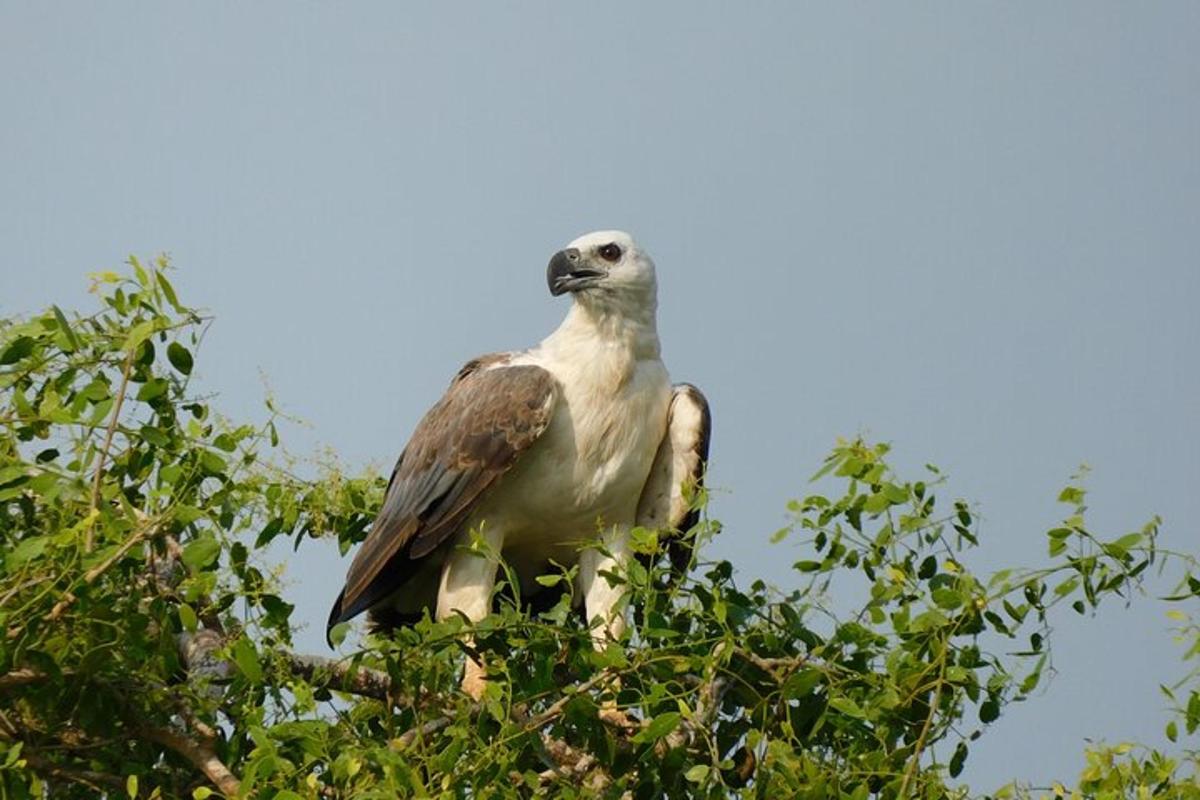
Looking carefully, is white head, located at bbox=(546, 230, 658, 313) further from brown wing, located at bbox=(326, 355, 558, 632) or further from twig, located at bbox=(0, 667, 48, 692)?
twig, located at bbox=(0, 667, 48, 692)

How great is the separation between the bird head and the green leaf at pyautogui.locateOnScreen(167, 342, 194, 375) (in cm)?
257

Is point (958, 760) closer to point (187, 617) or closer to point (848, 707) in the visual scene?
point (848, 707)

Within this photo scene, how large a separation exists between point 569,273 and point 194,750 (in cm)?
292

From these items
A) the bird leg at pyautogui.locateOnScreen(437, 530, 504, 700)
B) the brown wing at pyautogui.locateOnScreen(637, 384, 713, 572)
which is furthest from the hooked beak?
the bird leg at pyautogui.locateOnScreen(437, 530, 504, 700)

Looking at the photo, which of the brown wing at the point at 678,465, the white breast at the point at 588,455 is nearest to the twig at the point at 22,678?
the white breast at the point at 588,455

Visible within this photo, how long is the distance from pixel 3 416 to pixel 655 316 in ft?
10.0

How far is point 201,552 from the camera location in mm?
4570

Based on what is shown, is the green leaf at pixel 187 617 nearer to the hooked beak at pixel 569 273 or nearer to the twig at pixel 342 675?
the twig at pixel 342 675

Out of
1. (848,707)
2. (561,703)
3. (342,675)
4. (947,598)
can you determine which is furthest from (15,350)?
(947,598)

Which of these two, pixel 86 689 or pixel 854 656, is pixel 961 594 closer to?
pixel 854 656

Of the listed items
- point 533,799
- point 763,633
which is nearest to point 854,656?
point 763,633

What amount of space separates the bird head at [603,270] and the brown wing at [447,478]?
1.25ft

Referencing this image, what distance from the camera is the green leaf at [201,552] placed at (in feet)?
15.0

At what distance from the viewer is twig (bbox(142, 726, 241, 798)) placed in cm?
474
